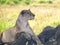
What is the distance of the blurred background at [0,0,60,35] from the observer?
9.55 metres

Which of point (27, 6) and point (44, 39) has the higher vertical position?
point (44, 39)

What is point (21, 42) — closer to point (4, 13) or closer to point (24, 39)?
point (24, 39)

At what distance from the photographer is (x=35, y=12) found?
11.7 meters

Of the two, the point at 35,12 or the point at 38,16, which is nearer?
the point at 38,16

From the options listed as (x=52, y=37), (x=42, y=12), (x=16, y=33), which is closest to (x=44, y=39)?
(x=52, y=37)

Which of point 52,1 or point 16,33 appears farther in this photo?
point 52,1

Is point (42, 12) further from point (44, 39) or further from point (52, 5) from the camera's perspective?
point (44, 39)

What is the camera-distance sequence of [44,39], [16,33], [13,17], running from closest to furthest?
[44,39]
[16,33]
[13,17]

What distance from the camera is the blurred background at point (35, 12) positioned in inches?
376

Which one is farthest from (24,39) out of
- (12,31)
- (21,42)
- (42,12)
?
(42,12)

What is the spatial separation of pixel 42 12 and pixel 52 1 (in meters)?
2.56

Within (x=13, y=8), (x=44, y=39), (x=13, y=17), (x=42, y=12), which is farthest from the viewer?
(x=13, y=8)

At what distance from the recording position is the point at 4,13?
1136 cm

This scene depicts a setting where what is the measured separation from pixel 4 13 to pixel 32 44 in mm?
5612
